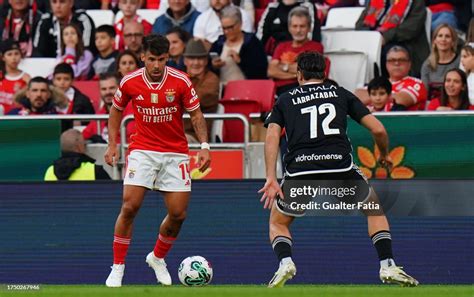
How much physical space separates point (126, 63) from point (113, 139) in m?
4.35

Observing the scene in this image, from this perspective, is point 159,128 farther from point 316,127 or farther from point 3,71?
point 3,71

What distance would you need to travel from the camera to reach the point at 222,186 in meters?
13.3

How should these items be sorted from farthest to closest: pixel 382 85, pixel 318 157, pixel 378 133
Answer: pixel 382 85 < pixel 318 157 < pixel 378 133

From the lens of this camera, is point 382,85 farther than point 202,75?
No

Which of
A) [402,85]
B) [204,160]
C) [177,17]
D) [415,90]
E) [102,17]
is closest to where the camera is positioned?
[204,160]

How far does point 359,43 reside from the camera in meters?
16.4

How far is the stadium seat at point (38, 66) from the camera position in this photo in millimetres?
17391

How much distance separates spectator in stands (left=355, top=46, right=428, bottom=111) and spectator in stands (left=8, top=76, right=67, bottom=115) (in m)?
3.73

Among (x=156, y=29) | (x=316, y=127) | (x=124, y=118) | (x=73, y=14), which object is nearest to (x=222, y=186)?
(x=124, y=118)

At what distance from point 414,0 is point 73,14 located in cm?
488

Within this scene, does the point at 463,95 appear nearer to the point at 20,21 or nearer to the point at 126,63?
the point at 126,63
